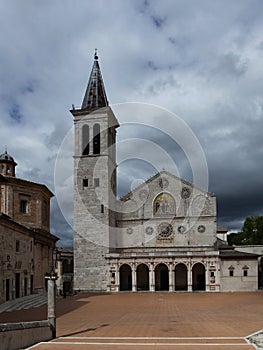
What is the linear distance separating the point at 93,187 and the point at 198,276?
17.1 m

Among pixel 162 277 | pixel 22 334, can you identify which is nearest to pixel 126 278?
pixel 162 277

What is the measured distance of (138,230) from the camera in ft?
184

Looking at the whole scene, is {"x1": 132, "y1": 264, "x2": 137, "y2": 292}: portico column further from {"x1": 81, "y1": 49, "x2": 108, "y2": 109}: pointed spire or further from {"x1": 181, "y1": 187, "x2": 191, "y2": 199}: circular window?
{"x1": 81, "y1": 49, "x2": 108, "y2": 109}: pointed spire

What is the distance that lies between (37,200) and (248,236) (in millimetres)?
44111

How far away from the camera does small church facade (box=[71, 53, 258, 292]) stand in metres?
50.7

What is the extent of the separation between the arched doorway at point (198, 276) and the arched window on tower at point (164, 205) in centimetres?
727

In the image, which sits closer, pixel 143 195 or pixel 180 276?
pixel 180 276

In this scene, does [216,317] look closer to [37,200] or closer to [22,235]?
[22,235]

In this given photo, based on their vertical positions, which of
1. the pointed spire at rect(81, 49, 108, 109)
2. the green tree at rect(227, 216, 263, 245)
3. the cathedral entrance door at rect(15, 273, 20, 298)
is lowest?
the cathedral entrance door at rect(15, 273, 20, 298)

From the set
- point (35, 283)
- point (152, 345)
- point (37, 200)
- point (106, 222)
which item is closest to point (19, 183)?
point (37, 200)

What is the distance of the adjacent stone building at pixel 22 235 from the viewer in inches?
1309

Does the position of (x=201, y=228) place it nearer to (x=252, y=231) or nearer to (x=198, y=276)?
(x=198, y=276)

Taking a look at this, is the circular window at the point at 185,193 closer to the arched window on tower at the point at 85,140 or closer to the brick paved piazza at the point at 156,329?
the arched window on tower at the point at 85,140

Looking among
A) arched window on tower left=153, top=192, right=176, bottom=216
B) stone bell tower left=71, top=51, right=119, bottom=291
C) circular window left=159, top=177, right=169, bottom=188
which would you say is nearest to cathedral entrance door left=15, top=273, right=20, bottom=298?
stone bell tower left=71, top=51, right=119, bottom=291
